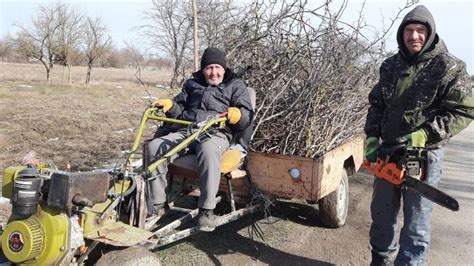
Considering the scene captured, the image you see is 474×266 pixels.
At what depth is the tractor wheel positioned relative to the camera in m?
2.90

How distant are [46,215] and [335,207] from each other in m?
3.05

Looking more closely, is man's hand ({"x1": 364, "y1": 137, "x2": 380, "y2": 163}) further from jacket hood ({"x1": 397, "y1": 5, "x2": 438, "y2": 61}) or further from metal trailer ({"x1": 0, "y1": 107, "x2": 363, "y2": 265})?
jacket hood ({"x1": 397, "y1": 5, "x2": 438, "y2": 61})

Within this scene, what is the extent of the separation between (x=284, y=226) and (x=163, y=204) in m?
1.69

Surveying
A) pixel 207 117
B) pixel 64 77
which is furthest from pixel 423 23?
pixel 64 77

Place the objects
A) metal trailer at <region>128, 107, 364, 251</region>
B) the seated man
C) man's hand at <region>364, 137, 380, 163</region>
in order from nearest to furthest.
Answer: man's hand at <region>364, 137, 380, 163</region> → the seated man → metal trailer at <region>128, 107, 364, 251</region>

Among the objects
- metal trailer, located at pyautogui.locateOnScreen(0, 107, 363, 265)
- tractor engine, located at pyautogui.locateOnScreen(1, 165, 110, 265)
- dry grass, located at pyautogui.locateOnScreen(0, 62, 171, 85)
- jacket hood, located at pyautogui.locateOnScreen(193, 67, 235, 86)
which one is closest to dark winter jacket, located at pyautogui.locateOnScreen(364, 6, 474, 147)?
metal trailer, located at pyautogui.locateOnScreen(0, 107, 363, 265)

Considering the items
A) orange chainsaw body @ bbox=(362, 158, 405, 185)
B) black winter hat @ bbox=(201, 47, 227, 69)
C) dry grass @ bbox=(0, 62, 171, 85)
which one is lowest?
dry grass @ bbox=(0, 62, 171, 85)

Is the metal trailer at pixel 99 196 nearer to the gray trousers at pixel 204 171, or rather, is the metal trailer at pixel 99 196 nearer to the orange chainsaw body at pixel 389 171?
the gray trousers at pixel 204 171

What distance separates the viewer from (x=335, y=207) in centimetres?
494

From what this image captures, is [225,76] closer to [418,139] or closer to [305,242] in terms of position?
[305,242]

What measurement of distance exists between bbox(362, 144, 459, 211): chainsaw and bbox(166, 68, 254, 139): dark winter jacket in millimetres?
1349

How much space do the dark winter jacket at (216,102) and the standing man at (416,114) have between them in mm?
1210

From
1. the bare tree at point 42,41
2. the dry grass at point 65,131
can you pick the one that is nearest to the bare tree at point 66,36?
the bare tree at point 42,41

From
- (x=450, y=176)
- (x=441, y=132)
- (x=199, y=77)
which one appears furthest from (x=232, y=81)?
(x=450, y=176)
